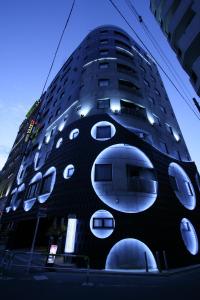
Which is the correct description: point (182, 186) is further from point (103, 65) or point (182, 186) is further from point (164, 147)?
point (103, 65)

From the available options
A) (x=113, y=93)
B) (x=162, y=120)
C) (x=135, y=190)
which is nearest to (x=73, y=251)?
(x=135, y=190)

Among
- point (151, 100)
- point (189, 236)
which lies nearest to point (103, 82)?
point (151, 100)

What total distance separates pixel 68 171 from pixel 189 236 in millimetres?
10700

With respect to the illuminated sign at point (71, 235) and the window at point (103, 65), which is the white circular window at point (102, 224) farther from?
the window at point (103, 65)

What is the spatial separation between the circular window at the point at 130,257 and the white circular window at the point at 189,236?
13.1 feet

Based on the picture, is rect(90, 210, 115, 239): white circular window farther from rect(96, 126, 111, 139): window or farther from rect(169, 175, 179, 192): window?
rect(169, 175, 179, 192): window

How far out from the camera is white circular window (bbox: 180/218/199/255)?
1470cm

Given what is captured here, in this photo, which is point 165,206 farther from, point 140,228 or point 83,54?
point 83,54

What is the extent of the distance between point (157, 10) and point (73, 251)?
24332 millimetres

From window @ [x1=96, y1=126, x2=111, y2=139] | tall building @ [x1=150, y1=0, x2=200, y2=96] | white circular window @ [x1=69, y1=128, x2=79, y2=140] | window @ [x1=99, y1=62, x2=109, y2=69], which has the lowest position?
window @ [x1=96, y1=126, x2=111, y2=139]

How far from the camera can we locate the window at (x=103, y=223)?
12.7 meters

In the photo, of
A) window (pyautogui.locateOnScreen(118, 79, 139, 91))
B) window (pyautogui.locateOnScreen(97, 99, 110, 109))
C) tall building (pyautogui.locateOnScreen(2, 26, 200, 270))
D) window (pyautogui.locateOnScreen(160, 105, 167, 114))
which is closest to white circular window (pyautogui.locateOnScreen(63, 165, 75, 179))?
tall building (pyautogui.locateOnScreen(2, 26, 200, 270))

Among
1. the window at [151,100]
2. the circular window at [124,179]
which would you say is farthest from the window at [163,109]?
the circular window at [124,179]

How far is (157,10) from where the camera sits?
2123 centimetres
